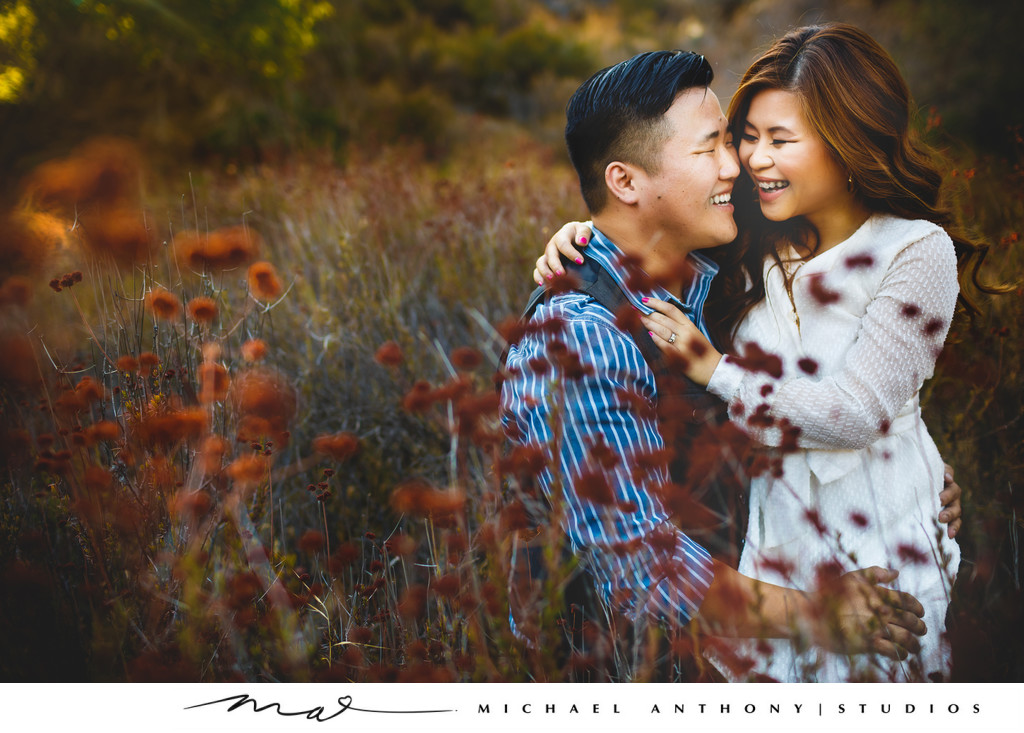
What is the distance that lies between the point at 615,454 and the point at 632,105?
0.92 meters

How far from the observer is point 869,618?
129 centimetres

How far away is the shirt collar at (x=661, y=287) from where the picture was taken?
64.4 inches

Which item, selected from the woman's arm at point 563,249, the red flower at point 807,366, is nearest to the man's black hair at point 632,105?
the woman's arm at point 563,249

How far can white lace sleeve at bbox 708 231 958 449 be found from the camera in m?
1.46

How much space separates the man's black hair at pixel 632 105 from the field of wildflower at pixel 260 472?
1.78 feet

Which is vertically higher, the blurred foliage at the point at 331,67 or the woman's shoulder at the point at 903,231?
the blurred foliage at the point at 331,67

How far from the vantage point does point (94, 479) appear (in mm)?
1336

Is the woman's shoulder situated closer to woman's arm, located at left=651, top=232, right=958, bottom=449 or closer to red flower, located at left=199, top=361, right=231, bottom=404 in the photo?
woman's arm, located at left=651, top=232, right=958, bottom=449

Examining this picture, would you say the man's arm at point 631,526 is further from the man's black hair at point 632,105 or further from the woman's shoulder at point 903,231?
the woman's shoulder at point 903,231

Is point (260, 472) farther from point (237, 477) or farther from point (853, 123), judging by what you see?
point (853, 123)

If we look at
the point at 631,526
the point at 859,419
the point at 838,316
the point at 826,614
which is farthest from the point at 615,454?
the point at 838,316

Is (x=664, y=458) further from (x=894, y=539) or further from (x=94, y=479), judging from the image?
(x=94, y=479)

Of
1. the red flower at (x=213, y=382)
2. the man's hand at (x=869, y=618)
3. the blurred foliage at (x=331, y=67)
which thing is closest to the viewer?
the man's hand at (x=869, y=618)
